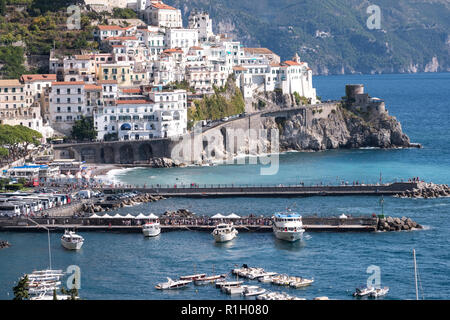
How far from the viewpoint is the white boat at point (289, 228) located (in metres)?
60.0

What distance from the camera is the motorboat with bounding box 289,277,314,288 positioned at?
4641 cm

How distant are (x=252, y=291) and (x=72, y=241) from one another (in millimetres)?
18288

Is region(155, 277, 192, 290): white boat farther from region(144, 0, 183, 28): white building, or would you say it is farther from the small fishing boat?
region(144, 0, 183, 28): white building

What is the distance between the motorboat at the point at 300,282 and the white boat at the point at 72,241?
1799cm

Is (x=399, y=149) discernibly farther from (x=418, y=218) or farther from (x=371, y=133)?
(x=418, y=218)

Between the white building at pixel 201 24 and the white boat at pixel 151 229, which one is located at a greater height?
the white building at pixel 201 24

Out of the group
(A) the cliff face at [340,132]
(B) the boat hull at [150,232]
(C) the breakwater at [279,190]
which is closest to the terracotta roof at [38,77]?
(A) the cliff face at [340,132]

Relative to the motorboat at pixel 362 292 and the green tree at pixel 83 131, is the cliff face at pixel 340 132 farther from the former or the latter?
the motorboat at pixel 362 292

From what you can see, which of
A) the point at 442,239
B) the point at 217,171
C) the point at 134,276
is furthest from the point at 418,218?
the point at 217,171

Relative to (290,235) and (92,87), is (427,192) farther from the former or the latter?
(92,87)

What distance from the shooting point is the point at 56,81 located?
109m

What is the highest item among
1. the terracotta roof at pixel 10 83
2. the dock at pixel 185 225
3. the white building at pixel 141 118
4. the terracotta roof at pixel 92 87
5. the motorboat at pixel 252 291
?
the terracotta roof at pixel 10 83

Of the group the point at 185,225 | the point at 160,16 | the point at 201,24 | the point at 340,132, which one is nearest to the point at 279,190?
the point at 185,225

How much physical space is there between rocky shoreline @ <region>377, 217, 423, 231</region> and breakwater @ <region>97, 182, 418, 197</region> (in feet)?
55.7
